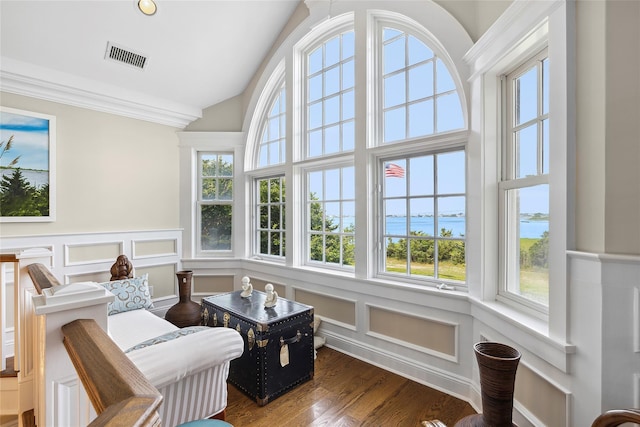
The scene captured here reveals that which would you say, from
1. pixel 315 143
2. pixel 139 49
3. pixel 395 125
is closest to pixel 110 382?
pixel 395 125

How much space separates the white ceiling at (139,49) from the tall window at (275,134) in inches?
23.4

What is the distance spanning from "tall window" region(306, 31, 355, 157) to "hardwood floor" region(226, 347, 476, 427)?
7.06 feet

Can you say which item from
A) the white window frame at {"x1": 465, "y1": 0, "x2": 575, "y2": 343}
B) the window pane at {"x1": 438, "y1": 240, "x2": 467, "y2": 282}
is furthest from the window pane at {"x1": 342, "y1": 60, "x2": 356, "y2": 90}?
the window pane at {"x1": 438, "y1": 240, "x2": 467, "y2": 282}

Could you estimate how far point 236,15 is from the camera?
3.23 metres

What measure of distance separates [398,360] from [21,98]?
14.3ft

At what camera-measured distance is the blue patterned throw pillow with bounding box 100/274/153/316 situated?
2965mm

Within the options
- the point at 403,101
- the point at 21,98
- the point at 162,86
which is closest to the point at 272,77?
the point at 162,86

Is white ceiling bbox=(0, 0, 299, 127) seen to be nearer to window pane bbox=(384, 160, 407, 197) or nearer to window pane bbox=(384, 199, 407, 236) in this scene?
window pane bbox=(384, 160, 407, 197)

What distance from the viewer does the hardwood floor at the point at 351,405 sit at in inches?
80.1

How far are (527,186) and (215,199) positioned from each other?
12.0 feet

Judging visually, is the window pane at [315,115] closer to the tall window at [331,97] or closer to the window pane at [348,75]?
the tall window at [331,97]

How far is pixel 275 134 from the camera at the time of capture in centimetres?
397

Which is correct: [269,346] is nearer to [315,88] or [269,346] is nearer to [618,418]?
[618,418]

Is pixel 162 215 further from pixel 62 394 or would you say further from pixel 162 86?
pixel 62 394
